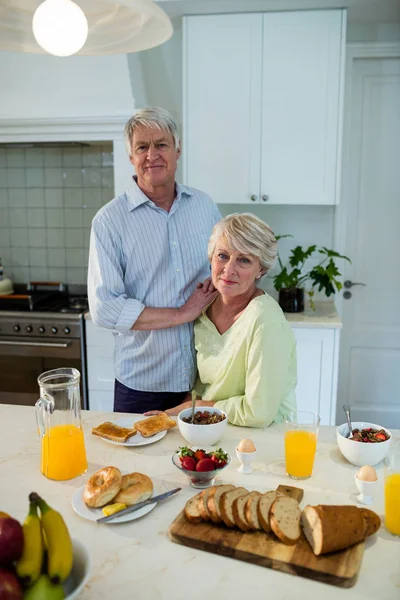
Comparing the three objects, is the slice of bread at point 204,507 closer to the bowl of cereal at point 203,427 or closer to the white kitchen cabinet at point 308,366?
the bowl of cereal at point 203,427

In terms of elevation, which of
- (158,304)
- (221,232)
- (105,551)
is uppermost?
(221,232)

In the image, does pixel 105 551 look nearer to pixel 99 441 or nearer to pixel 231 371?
pixel 99 441

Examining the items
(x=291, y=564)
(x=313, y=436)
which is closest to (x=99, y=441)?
(x=313, y=436)

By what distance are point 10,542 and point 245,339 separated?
0.96m

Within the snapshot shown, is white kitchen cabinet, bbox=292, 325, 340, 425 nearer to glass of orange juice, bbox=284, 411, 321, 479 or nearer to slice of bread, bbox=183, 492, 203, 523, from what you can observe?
glass of orange juice, bbox=284, 411, 321, 479

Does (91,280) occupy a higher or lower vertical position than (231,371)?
higher

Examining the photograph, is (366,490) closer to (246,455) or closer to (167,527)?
(246,455)

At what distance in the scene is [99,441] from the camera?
1.50 meters

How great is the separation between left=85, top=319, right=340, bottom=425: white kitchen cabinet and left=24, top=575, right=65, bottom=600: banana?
2.16 metres

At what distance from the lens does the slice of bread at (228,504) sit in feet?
3.45

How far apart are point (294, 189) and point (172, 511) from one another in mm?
2213

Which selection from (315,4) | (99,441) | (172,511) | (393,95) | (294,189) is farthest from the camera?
(393,95)

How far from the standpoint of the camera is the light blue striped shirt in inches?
81.0

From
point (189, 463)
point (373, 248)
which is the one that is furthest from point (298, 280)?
point (189, 463)
